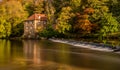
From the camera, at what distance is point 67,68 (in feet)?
70.0

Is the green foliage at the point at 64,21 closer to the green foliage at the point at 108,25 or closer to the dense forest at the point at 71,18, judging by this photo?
the dense forest at the point at 71,18

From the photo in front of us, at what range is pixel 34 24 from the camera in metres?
95.0

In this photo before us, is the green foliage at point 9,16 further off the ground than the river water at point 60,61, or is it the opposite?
the green foliage at point 9,16

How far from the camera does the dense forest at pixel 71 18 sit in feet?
225

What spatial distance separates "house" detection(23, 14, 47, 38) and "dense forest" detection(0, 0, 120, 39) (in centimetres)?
297

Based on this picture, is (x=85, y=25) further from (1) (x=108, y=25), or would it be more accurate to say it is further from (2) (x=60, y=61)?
(2) (x=60, y=61)

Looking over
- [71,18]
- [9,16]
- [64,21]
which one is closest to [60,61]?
[64,21]

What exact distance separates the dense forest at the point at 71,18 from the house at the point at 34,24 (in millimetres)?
2973

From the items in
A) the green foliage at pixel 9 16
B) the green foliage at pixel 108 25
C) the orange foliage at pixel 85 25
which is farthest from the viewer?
the green foliage at pixel 9 16

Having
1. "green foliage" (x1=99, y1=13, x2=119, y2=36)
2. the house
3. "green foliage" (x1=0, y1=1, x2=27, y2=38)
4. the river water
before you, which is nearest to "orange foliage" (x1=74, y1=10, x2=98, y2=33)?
"green foliage" (x1=99, y1=13, x2=119, y2=36)

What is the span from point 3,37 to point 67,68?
76.6m

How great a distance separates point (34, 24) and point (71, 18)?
2028 centimetres

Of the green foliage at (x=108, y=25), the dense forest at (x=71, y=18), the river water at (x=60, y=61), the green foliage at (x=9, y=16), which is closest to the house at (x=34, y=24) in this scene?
the dense forest at (x=71, y=18)

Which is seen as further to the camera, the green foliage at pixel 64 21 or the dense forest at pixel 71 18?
the green foliage at pixel 64 21
